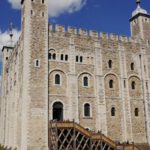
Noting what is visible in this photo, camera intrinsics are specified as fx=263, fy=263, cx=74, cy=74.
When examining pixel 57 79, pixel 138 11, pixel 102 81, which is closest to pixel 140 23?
pixel 138 11

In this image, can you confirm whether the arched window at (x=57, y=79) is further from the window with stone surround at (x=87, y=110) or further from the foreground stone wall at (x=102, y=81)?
the window with stone surround at (x=87, y=110)

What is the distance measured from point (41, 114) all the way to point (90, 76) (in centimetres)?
708

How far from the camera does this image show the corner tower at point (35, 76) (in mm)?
23203

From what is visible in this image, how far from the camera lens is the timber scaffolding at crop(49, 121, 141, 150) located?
22672 millimetres

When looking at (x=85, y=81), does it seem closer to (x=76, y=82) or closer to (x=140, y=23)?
(x=76, y=82)

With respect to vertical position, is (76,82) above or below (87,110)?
above

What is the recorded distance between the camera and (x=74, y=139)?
22.6 meters

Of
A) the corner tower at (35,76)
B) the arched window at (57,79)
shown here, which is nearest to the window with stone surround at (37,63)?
the corner tower at (35,76)

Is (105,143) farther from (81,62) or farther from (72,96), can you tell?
(81,62)

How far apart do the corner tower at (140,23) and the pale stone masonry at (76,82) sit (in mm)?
655

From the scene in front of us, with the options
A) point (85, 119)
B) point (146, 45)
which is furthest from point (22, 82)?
point (146, 45)

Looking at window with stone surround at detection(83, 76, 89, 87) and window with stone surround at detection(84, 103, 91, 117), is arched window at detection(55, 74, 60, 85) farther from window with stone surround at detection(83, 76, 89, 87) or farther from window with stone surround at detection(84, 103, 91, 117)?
window with stone surround at detection(84, 103, 91, 117)

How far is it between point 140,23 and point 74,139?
1766cm

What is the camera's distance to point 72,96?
26.2 meters
